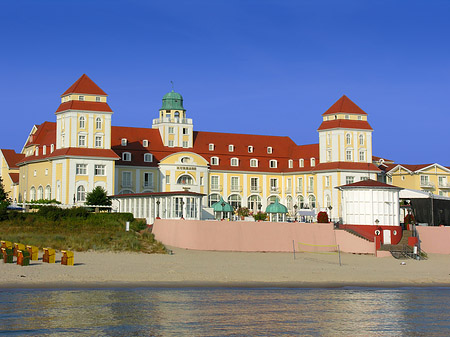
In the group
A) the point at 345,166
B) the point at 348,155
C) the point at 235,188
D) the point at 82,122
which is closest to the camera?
the point at 82,122

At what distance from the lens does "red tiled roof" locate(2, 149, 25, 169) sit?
103000 millimetres

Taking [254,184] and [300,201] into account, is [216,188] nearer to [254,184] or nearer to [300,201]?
[254,184]

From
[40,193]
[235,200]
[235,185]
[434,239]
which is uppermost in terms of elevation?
[235,185]

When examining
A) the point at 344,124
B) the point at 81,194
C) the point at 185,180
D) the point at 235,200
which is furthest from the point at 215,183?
the point at 81,194

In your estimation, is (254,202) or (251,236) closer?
(251,236)

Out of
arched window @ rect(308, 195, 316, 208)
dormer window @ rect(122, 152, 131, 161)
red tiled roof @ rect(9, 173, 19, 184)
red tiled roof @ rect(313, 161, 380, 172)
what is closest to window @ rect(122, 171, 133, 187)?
dormer window @ rect(122, 152, 131, 161)

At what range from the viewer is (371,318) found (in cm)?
2741

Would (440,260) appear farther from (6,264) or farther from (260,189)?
(260,189)

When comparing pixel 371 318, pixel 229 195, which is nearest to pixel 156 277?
pixel 371 318

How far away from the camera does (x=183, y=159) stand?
305 feet

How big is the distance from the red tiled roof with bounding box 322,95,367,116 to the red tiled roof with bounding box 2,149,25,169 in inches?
1672

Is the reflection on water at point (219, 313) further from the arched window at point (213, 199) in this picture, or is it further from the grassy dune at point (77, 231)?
the arched window at point (213, 199)

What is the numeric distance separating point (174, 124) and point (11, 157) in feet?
80.1

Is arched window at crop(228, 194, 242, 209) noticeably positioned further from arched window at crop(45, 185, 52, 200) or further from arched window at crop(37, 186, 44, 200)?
arched window at crop(37, 186, 44, 200)
